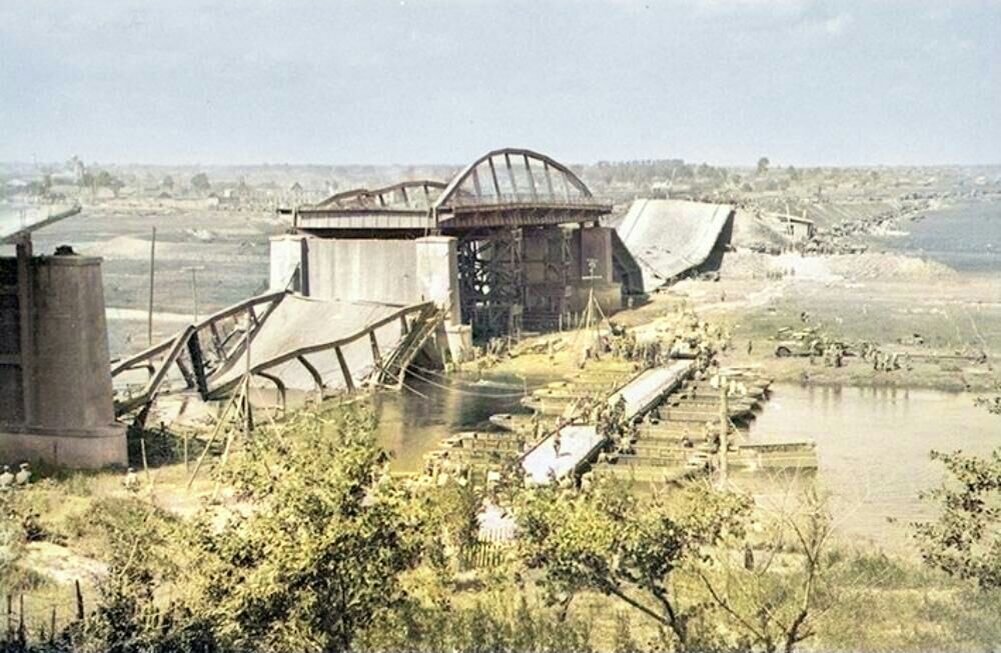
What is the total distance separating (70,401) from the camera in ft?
76.6

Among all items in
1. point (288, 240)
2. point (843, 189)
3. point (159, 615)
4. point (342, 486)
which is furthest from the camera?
point (843, 189)

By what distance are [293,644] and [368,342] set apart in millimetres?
25968

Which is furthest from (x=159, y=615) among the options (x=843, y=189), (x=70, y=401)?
(x=843, y=189)

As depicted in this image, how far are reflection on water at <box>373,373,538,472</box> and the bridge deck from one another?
294 cm

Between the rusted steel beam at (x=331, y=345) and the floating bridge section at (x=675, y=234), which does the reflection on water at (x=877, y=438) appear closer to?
the rusted steel beam at (x=331, y=345)

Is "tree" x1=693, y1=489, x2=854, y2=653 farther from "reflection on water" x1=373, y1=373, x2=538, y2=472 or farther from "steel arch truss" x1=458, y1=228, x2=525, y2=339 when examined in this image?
"steel arch truss" x1=458, y1=228, x2=525, y2=339

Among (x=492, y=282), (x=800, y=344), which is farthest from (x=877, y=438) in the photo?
(x=492, y=282)

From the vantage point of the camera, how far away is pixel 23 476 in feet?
64.1

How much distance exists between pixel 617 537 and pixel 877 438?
20507 millimetres

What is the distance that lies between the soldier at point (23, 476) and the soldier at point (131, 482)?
64.0 inches

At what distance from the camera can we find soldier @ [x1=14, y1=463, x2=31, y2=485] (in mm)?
19625

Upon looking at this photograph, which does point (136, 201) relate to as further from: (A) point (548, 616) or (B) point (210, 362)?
(A) point (548, 616)

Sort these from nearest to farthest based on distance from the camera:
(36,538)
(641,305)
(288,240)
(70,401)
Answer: (36,538) < (70,401) < (288,240) < (641,305)

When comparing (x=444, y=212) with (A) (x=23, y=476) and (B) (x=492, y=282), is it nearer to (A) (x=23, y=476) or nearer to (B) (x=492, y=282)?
(B) (x=492, y=282)
